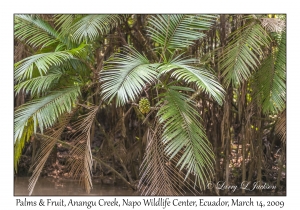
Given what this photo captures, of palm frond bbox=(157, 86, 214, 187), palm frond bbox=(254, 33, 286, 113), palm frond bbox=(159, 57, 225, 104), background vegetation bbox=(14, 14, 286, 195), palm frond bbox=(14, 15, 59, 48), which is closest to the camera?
palm frond bbox=(159, 57, 225, 104)

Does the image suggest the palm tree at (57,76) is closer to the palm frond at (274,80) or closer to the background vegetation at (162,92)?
the background vegetation at (162,92)

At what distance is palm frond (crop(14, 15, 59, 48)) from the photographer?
4.80 metres

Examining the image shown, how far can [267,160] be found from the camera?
5961 millimetres

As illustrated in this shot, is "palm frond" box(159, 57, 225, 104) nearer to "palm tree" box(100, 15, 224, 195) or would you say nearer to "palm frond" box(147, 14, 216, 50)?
"palm tree" box(100, 15, 224, 195)

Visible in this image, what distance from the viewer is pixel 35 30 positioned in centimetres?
485

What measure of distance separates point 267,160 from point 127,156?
66.1 inches

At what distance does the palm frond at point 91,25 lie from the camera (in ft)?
14.5

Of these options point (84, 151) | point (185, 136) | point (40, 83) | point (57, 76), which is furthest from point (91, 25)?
point (185, 136)

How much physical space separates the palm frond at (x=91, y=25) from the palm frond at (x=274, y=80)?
1460mm

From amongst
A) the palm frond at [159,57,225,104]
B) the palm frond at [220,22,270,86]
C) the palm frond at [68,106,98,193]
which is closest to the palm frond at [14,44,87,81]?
the palm frond at [68,106,98,193]

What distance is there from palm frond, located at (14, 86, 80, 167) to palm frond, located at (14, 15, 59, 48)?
0.64 m

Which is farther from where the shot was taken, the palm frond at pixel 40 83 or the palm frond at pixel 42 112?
the palm frond at pixel 40 83

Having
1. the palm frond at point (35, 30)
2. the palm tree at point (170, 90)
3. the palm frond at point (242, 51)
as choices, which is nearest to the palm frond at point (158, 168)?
the palm tree at point (170, 90)
